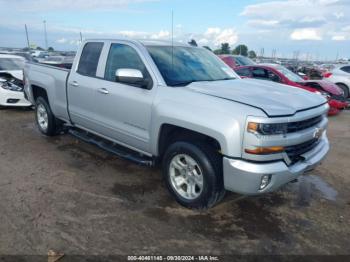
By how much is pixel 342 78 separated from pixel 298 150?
1220 cm

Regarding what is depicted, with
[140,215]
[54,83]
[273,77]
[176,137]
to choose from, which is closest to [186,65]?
[176,137]

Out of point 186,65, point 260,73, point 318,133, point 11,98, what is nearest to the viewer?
point 318,133

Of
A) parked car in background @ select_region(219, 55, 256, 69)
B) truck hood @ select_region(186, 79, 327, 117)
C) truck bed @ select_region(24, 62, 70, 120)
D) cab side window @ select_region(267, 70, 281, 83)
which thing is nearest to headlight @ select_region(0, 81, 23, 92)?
truck bed @ select_region(24, 62, 70, 120)

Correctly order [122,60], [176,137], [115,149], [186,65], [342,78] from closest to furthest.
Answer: [176,137]
[186,65]
[122,60]
[115,149]
[342,78]

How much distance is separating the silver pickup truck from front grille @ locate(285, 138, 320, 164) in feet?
0.03

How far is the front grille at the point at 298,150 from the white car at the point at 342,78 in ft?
38.6

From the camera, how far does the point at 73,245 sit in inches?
122

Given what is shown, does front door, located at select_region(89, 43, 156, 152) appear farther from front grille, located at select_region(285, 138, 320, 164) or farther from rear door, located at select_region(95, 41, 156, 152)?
front grille, located at select_region(285, 138, 320, 164)

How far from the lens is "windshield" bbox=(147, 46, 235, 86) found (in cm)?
409

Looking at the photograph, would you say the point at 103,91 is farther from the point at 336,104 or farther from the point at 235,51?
the point at 235,51

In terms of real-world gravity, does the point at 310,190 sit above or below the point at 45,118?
below

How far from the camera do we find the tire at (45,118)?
6266mm

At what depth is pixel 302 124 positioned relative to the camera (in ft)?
11.5

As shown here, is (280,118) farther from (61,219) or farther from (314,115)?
(61,219)
